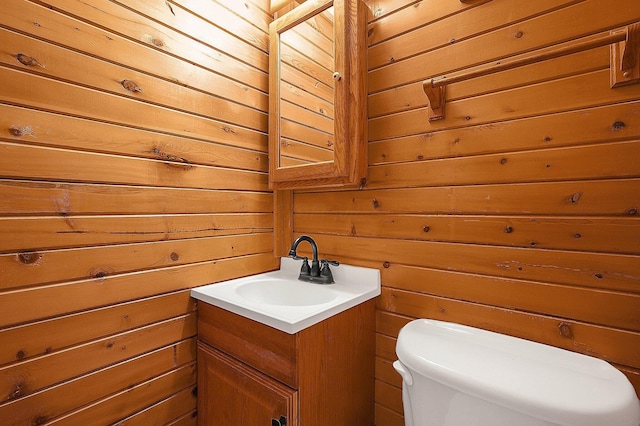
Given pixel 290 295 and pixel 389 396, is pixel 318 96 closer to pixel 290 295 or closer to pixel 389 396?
pixel 290 295

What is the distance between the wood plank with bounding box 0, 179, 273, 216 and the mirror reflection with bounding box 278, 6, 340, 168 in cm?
34

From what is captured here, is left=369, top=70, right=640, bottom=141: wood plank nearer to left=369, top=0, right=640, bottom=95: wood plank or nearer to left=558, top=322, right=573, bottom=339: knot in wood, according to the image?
left=369, top=0, right=640, bottom=95: wood plank

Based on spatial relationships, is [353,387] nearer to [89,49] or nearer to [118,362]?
[118,362]

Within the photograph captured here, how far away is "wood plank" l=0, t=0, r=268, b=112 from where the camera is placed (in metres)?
0.85

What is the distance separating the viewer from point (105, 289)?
0.99 m

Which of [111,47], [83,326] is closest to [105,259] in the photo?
[83,326]

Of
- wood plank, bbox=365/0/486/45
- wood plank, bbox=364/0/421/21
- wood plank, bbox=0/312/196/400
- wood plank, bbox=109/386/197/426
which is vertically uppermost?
wood plank, bbox=364/0/421/21

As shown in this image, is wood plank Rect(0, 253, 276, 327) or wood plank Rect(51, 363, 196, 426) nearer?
wood plank Rect(0, 253, 276, 327)

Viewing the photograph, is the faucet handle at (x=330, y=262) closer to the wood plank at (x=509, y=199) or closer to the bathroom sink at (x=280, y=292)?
the bathroom sink at (x=280, y=292)

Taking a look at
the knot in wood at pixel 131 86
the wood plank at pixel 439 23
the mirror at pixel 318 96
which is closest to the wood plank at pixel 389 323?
the mirror at pixel 318 96

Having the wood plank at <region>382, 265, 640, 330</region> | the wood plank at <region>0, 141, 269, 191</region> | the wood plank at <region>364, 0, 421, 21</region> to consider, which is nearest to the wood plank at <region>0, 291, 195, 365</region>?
the wood plank at <region>0, 141, 269, 191</region>

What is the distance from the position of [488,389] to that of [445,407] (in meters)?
0.14

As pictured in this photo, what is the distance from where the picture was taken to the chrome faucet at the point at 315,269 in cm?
129

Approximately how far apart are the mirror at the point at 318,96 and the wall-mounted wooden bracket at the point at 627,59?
73 cm
